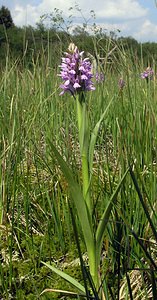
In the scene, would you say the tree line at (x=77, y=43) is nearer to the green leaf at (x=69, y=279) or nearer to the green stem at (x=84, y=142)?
the green stem at (x=84, y=142)

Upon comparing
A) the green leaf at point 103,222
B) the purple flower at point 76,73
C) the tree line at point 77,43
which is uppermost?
the tree line at point 77,43

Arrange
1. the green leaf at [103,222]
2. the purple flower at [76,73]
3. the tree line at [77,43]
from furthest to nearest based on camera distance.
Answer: the tree line at [77,43] < the purple flower at [76,73] < the green leaf at [103,222]

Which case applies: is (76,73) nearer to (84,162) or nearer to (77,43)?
(84,162)

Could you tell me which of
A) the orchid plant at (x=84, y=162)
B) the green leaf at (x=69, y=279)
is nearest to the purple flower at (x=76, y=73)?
the orchid plant at (x=84, y=162)

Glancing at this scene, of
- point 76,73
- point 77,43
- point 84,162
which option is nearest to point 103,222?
point 84,162

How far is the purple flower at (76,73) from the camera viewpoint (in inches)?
42.9

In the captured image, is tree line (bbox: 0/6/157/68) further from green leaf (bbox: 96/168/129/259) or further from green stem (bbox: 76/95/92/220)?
green leaf (bbox: 96/168/129/259)

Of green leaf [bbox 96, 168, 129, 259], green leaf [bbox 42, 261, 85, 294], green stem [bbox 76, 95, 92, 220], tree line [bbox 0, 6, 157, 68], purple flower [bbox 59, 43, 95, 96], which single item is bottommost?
green leaf [bbox 42, 261, 85, 294]

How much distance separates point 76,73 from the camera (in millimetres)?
1101

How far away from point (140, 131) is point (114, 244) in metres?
0.43

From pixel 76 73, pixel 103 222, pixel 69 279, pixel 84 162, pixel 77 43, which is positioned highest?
pixel 77 43

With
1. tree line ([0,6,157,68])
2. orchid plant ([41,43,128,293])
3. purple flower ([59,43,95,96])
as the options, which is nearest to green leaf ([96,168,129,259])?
orchid plant ([41,43,128,293])

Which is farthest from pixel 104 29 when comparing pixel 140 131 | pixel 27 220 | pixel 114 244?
pixel 114 244

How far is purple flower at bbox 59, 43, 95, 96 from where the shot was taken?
1089 millimetres
